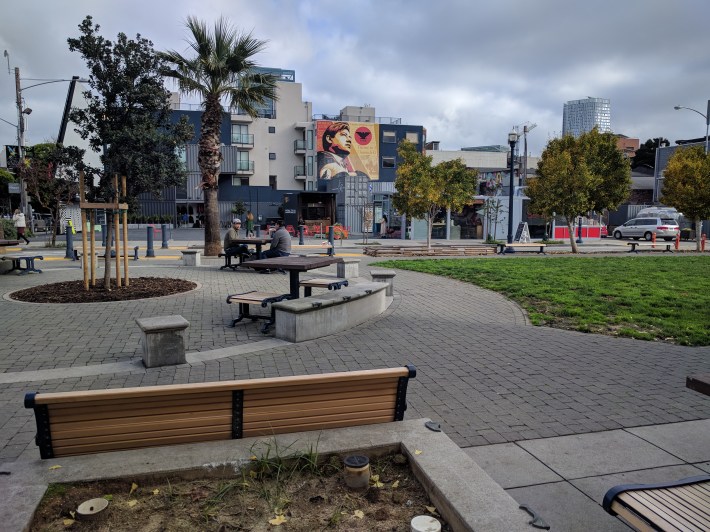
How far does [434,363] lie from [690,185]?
2462cm

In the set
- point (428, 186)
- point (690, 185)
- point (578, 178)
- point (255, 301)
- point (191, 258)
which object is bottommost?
point (255, 301)

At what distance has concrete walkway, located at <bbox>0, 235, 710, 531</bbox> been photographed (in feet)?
12.4

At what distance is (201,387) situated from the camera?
3.16 metres

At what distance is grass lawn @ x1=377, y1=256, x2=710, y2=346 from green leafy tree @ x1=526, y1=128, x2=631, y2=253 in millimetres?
5289

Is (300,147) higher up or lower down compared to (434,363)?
higher up

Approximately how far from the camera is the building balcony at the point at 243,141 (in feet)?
188

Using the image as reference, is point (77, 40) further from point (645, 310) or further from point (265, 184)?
point (265, 184)

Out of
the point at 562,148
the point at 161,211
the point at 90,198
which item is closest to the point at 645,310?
the point at 90,198

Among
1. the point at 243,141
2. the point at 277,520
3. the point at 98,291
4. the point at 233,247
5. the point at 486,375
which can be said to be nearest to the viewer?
the point at 277,520

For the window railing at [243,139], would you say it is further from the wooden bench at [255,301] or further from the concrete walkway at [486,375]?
the wooden bench at [255,301]

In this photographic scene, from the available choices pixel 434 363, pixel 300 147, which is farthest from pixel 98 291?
pixel 300 147

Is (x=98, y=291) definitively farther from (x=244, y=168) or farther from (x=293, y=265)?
(x=244, y=168)

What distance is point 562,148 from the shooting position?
85.0ft

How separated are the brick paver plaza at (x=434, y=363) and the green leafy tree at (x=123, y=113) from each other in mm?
3031
